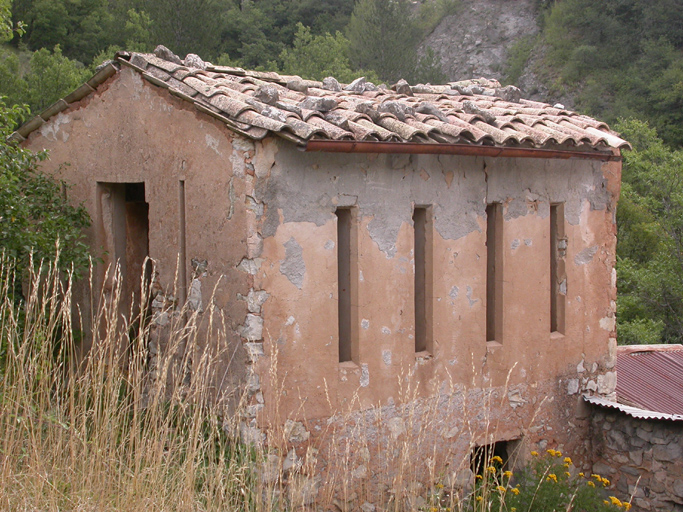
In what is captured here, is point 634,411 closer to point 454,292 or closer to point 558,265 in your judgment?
point 558,265

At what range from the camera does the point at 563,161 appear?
711 cm

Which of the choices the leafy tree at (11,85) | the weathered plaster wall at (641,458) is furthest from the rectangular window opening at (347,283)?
the leafy tree at (11,85)

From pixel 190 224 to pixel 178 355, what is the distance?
1.11 meters

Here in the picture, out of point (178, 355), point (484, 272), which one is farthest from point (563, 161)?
point (178, 355)

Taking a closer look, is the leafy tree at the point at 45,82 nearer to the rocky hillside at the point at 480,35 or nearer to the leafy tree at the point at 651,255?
the leafy tree at the point at 651,255

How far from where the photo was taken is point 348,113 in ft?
18.4

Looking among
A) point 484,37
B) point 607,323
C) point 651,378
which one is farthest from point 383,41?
point 607,323

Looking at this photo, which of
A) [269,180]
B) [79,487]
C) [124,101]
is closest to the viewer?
[79,487]

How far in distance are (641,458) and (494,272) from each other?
2327mm

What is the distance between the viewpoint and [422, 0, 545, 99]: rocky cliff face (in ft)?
123

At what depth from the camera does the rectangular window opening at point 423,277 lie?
616 centimetres

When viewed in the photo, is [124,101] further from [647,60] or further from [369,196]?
[647,60]

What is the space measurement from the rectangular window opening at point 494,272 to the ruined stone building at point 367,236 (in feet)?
0.07

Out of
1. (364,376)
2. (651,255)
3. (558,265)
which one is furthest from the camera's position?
(651,255)
